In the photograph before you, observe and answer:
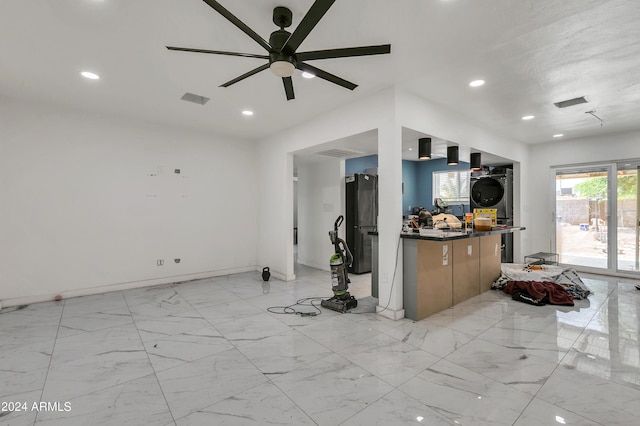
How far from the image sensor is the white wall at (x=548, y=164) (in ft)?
19.5

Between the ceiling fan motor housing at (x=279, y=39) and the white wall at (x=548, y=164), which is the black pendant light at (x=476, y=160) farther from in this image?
the ceiling fan motor housing at (x=279, y=39)

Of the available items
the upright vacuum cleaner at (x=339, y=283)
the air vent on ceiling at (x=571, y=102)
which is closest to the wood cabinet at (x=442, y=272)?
the upright vacuum cleaner at (x=339, y=283)

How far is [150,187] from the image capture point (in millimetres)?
5109

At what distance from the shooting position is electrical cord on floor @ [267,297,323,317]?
3708mm

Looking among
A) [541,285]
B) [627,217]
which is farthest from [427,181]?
[541,285]

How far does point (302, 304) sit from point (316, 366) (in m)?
1.64

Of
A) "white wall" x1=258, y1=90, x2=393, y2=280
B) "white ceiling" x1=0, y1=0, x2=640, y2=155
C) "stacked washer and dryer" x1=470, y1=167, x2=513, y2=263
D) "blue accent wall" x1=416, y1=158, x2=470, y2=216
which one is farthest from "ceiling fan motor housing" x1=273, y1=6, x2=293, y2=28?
"blue accent wall" x1=416, y1=158, x2=470, y2=216

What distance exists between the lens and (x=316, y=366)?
8.05 ft

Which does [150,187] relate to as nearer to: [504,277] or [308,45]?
[308,45]

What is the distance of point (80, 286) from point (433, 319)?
17.0 feet

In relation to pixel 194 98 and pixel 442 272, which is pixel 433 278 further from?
pixel 194 98

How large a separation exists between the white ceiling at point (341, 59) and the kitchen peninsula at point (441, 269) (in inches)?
73.3

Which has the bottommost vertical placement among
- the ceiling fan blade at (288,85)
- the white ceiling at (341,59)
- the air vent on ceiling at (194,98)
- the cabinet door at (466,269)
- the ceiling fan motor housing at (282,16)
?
the cabinet door at (466,269)

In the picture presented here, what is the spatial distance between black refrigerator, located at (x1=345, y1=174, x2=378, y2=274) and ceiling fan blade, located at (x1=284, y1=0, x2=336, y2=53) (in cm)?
409
